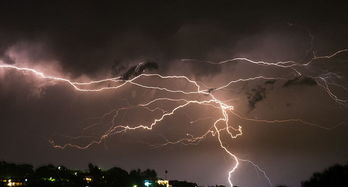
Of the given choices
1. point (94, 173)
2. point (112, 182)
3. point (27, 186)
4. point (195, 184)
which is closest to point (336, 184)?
point (27, 186)

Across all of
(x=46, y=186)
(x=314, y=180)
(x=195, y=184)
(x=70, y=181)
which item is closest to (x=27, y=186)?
(x=46, y=186)

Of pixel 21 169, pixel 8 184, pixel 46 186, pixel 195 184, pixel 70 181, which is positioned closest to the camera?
pixel 46 186

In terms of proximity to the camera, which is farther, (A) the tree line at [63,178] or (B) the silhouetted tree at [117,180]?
(B) the silhouetted tree at [117,180]

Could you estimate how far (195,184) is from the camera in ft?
220

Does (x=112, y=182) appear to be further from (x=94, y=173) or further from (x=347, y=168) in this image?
(x=347, y=168)

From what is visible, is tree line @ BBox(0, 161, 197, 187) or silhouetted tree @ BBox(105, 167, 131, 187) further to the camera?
silhouetted tree @ BBox(105, 167, 131, 187)

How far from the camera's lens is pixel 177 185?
6338cm

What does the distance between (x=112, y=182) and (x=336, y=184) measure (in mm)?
29798

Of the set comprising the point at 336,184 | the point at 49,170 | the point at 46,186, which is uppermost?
the point at 49,170

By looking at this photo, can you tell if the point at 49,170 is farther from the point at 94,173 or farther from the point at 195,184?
the point at 195,184

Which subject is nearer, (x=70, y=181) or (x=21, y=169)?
(x=70, y=181)

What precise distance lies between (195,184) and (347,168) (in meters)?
41.5

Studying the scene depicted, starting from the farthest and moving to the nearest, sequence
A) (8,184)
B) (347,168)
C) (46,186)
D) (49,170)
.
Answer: (49,170)
(8,184)
(46,186)
(347,168)

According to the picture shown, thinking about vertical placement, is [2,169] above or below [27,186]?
above
